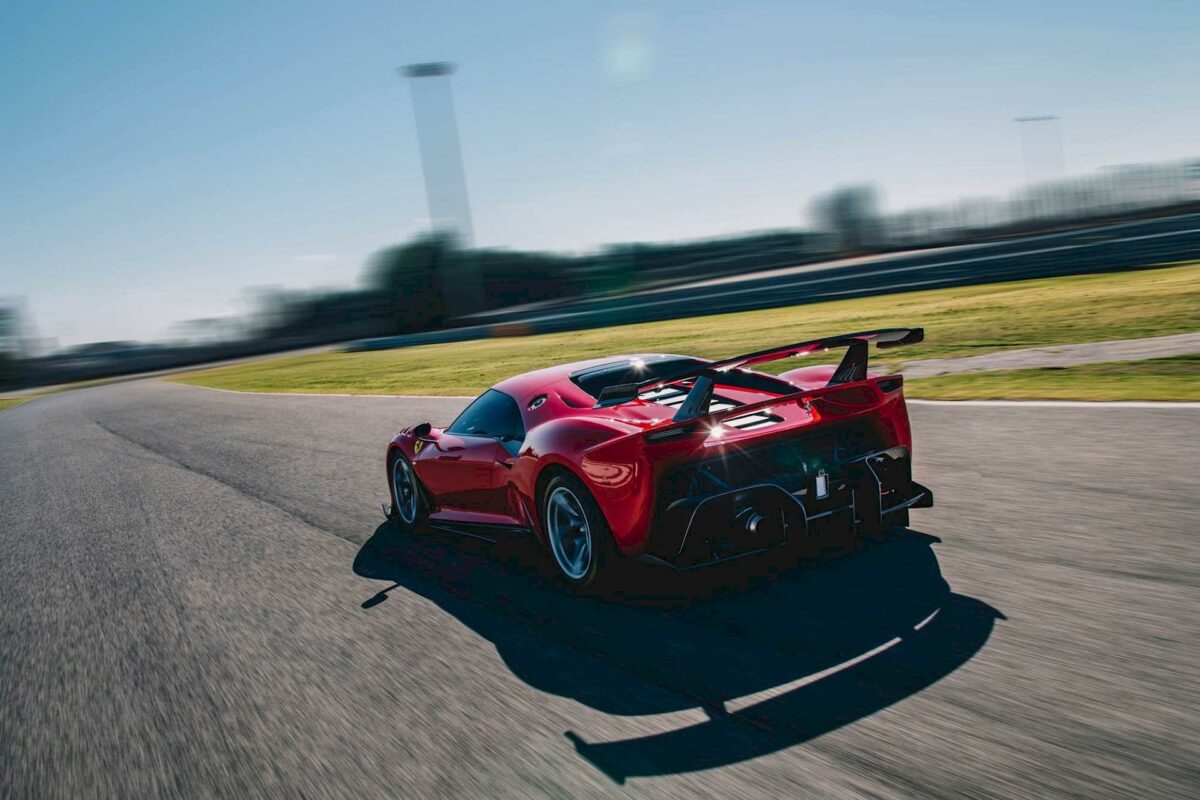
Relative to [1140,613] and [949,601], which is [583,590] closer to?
[949,601]

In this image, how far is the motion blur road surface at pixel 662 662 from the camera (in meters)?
2.80

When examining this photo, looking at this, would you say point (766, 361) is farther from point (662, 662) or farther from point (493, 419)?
point (493, 419)

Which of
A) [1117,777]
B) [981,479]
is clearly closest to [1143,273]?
[981,479]

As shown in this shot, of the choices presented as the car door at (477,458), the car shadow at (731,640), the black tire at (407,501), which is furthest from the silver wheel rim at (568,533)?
the black tire at (407,501)

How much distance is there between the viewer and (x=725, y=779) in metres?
2.71

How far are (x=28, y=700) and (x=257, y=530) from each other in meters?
3.19

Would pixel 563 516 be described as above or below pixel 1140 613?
above

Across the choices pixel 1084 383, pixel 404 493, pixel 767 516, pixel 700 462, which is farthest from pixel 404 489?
pixel 1084 383

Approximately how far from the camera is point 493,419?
5625 millimetres

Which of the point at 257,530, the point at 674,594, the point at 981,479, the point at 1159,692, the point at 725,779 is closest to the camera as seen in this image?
the point at 725,779

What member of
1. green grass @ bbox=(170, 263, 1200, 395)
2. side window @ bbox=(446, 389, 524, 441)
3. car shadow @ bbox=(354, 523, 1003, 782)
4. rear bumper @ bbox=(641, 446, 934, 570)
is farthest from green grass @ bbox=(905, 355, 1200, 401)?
side window @ bbox=(446, 389, 524, 441)

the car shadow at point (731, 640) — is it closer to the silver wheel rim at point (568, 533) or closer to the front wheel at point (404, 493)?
the silver wheel rim at point (568, 533)

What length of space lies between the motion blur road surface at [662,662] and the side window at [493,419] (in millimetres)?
749

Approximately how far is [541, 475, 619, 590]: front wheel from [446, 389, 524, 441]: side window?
0.62 metres
